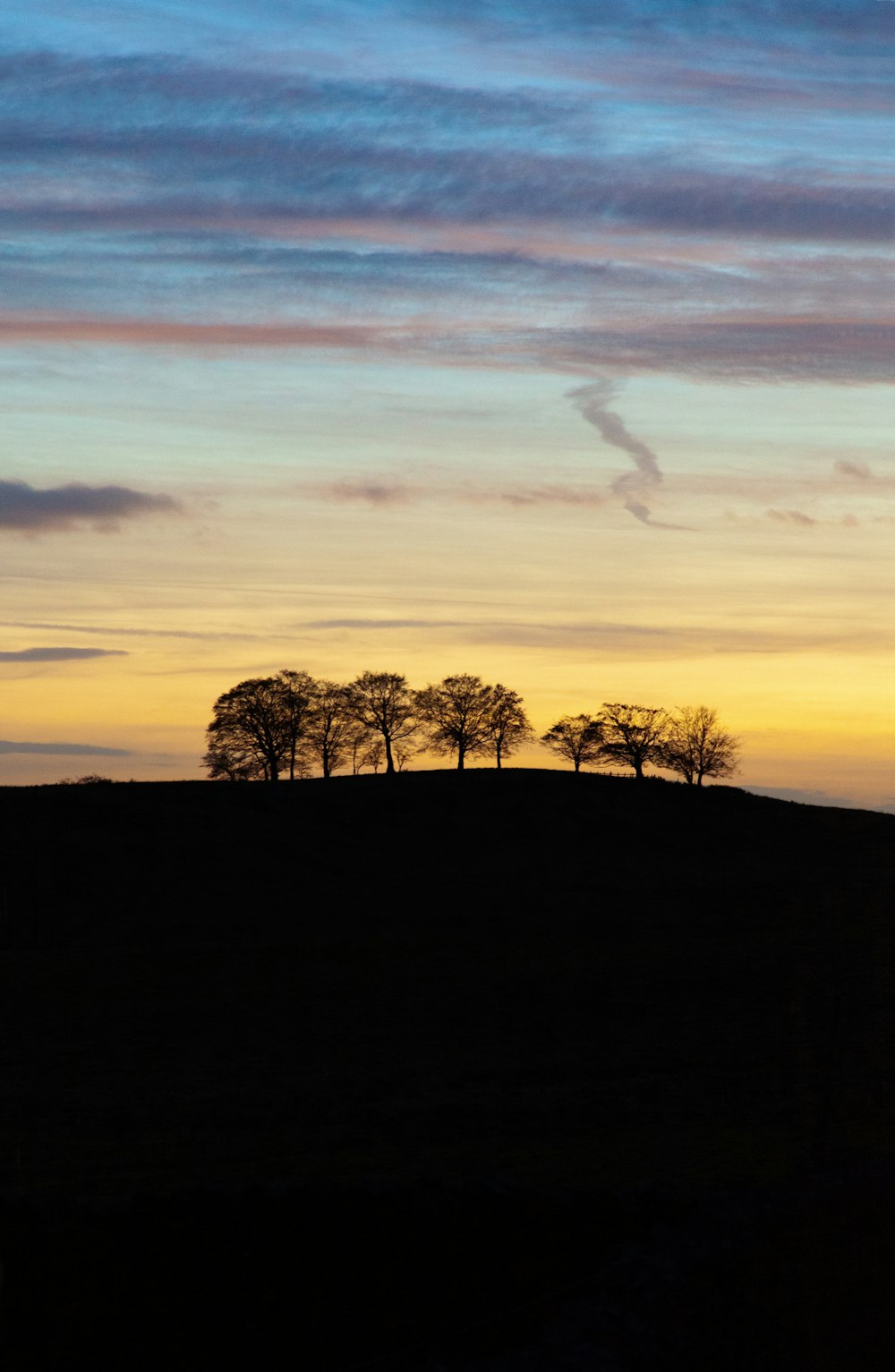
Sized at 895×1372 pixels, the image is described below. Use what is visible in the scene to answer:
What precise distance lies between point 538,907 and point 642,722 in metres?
66.7

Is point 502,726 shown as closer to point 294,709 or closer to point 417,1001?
point 294,709

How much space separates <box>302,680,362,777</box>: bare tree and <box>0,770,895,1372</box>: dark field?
44.5m

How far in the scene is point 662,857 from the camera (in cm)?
7244

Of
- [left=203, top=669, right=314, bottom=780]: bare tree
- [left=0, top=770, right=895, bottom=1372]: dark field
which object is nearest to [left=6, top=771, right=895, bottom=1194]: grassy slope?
[left=0, top=770, right=895, bottom=1372]: dark field

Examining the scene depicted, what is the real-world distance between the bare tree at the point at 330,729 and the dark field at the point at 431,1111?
146 feet

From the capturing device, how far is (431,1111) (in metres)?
25.3

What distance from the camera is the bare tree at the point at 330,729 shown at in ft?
362

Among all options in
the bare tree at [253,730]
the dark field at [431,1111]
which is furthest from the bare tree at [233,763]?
the dark field at [431,1111]

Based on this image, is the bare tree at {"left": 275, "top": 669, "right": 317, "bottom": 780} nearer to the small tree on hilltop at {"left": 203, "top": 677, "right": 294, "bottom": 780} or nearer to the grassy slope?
the small tree on hilltop at {"left": 203, "top": 677, "right": 294, "bottom": 780}

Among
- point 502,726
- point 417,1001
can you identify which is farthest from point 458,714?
point 417,1001

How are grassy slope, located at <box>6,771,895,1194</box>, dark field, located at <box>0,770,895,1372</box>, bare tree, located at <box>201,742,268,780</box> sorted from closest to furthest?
dark field, located at <box>0,770,895,1372</box> → grassy slope, located at <box>6,771,895,1194</box> → bare tree, located at <box>201,742,268,780</box>

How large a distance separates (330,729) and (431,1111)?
3429 inches

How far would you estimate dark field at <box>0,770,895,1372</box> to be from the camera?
13977 millimetres

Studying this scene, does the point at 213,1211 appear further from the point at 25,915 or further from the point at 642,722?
the point at 642,722
